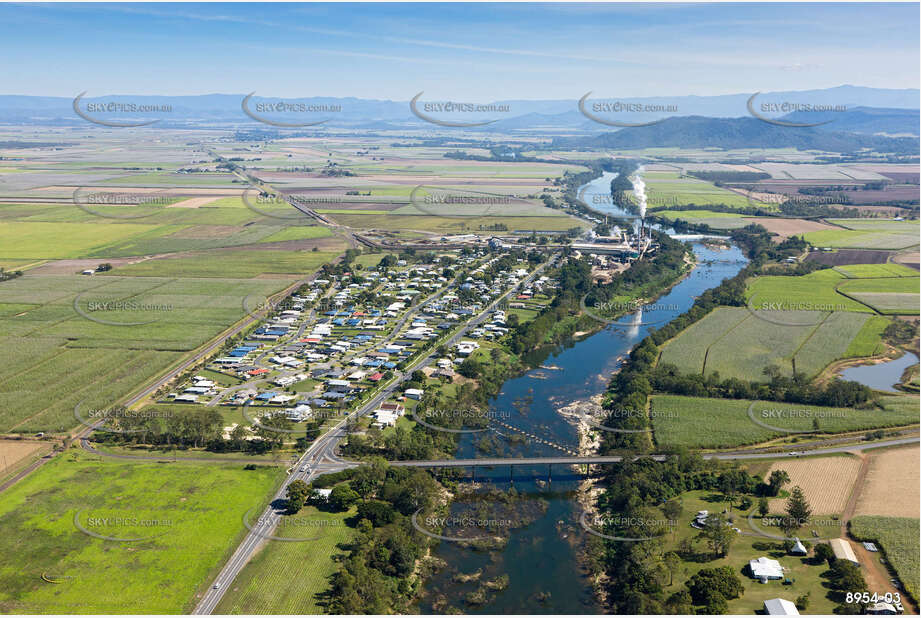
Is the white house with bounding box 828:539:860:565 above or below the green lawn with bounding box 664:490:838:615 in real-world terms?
above

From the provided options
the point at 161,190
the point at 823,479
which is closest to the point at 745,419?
the point at 823,479

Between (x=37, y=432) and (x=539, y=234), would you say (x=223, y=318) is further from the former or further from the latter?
(x=539, y=234)

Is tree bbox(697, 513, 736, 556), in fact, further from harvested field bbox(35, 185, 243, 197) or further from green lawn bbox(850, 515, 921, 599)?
harvested field bbox(35, 185, 243, 197)

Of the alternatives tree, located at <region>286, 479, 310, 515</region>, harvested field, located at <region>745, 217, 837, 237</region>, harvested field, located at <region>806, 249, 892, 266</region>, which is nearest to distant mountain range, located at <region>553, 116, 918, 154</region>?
harvested field, located at <region>745, 217, 837, 237</region>

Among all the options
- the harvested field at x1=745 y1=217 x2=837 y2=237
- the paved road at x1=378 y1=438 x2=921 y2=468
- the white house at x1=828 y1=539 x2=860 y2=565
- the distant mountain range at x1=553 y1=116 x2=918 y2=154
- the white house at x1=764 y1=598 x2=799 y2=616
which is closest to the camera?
the white house at x1=764 y1=598 x2=799 y2=616

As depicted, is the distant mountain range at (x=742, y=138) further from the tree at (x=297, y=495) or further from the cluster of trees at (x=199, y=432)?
the tree at (x=297, y=495)

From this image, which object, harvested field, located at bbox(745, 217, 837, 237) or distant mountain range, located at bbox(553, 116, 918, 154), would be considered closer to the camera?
harvested field, located at bbox(745, 217, 837, 237)

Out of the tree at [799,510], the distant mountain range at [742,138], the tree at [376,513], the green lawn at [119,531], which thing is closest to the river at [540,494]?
the tree at [376,513]
